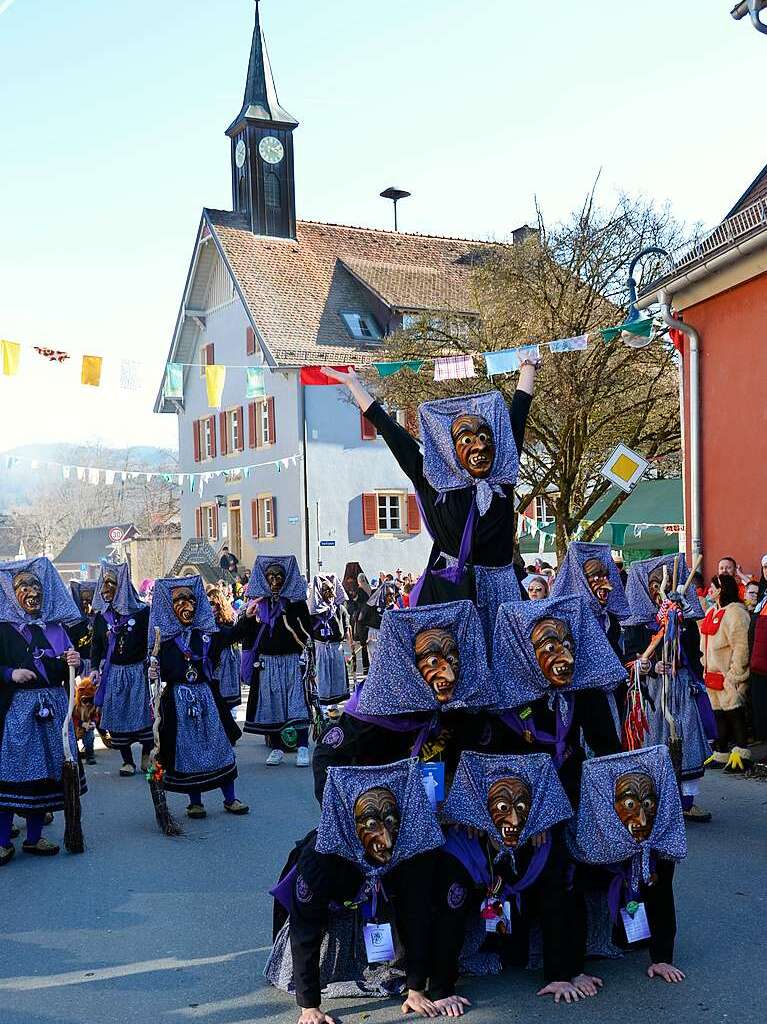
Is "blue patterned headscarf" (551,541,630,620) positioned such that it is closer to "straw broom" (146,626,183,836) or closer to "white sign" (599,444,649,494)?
"straw broom" (146,626,183,836)

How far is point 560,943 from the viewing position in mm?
4785

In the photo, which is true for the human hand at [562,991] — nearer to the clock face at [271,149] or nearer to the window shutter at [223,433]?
the window shutter at [223,433]

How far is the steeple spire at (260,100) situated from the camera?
39281mm

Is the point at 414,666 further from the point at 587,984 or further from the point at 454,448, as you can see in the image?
the point at 587,984

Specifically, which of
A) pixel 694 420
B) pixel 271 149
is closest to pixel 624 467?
pixel 694 420

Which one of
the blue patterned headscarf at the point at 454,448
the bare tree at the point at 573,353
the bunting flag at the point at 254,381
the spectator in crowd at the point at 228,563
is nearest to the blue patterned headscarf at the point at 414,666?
the blue patterned headscarf at the point at 454,448

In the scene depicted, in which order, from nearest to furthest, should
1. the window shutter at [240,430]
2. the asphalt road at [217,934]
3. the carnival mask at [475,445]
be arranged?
the asphalt road at [217,934] < the carnival mask at [475,445] < the window shutter at [240,430]

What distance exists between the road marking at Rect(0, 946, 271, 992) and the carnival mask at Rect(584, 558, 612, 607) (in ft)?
12.9

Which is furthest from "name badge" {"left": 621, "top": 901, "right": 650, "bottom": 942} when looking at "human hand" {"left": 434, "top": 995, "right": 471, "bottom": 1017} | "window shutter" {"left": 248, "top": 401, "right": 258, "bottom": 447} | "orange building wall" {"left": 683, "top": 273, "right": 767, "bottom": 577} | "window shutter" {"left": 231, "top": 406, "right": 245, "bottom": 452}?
"window shutter" {"left": 231, "top": 406, "right": 245, "bottom": 452}

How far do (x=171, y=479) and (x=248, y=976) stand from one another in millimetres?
29329

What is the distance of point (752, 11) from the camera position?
8664mm

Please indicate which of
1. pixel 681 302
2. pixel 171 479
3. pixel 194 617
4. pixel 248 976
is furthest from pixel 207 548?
pixel 248 976

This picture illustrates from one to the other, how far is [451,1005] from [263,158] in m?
37.0

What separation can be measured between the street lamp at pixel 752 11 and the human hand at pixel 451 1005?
7365 millimetres
